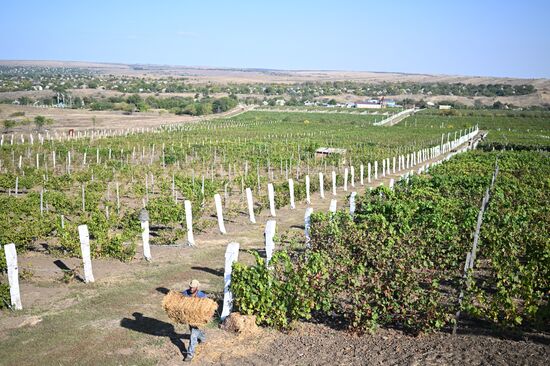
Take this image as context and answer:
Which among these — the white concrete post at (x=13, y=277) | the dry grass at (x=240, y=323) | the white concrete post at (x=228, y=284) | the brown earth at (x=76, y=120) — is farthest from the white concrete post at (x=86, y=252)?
the brown earth at (x=76, y=120)

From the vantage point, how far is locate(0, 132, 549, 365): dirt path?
8.35m

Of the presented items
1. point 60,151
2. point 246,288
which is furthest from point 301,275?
point 60,151

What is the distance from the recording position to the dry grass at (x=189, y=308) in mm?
8133

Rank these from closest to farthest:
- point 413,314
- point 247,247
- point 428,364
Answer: point 428,364 → point 413,314 → point 247,247

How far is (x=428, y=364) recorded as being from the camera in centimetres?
805

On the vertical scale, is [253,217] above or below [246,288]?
below

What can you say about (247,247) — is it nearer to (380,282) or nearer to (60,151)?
(380,282)

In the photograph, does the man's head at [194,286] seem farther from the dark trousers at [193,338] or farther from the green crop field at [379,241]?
the green crop field at [379,241]

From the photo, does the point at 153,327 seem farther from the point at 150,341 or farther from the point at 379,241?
the point at 379,241

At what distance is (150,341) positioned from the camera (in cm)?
898

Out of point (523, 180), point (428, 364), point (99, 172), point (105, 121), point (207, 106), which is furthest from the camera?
point (207, 106)

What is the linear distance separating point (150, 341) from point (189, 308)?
137cm

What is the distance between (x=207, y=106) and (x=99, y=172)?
7610 centimetres

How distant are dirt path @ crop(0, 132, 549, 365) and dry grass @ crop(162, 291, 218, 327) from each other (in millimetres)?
719
